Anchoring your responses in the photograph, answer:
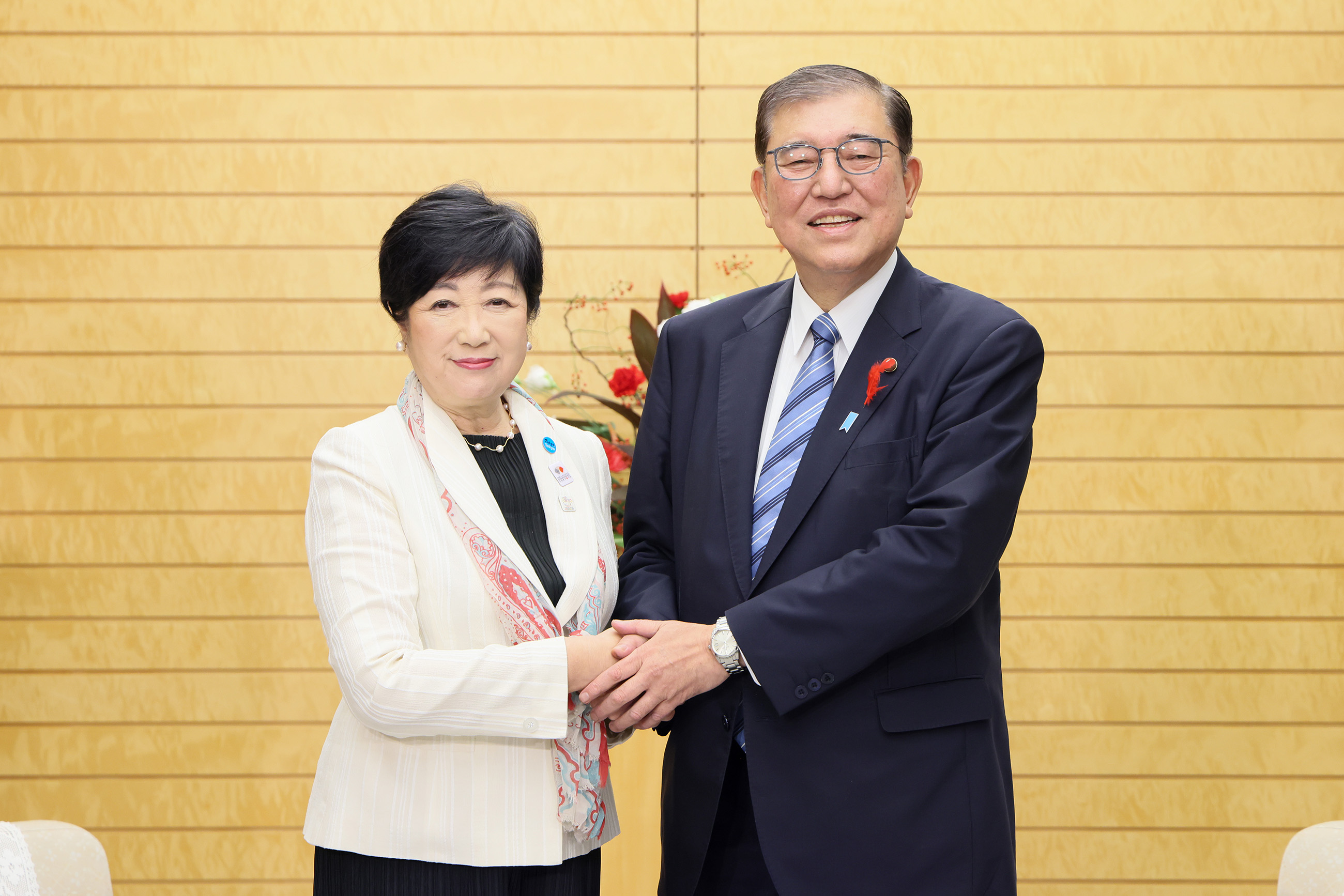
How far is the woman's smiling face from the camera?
5.24ft

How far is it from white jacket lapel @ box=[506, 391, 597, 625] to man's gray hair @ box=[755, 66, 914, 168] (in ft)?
1.85

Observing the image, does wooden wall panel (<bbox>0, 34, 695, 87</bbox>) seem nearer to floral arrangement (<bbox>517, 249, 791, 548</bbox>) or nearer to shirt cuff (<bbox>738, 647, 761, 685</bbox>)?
floral arrangement (<bbox>517, 249, 791, 548</bbox>)

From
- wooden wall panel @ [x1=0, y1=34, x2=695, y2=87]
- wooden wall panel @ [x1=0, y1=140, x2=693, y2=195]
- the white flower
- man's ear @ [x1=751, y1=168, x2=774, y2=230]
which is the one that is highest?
wooden wall panel @ [x1=0, y1=34, x2=695, y2=87]

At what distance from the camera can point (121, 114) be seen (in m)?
3.25

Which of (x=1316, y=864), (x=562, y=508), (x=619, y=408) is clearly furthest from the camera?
(x=619, y=408)

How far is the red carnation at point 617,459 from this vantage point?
275cm

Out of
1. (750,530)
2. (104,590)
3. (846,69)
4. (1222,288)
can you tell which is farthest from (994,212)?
(104,590)

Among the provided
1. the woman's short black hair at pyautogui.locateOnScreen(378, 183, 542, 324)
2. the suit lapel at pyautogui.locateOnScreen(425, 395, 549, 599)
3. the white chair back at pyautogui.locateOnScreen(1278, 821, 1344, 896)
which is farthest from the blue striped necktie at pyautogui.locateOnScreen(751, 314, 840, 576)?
the white chair back at pyautogui.locateOnScreen(1278, 821, 1344, 896)

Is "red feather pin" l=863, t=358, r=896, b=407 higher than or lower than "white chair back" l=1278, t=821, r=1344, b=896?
higher

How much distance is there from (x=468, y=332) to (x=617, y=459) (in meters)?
1.21

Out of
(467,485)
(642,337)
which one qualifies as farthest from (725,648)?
(642,337)

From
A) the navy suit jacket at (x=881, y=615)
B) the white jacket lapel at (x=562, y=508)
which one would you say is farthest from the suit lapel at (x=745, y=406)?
the white jacket lapel at (x=562, y=508)

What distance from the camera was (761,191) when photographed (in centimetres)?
174

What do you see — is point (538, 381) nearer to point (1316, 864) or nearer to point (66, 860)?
point (66, 860)
